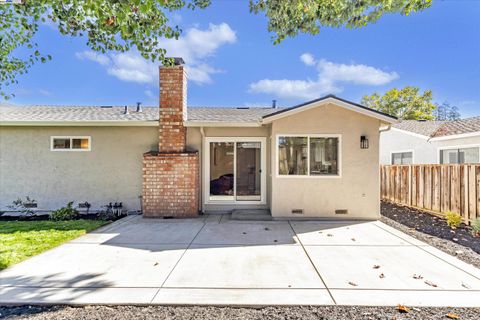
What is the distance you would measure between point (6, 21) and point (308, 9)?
690 cm

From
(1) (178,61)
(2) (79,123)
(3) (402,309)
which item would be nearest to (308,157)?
(3) (402,309)

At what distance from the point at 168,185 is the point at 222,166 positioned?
1.99 meters

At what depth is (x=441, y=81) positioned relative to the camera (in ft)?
83.0

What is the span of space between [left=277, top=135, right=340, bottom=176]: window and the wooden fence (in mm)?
3258

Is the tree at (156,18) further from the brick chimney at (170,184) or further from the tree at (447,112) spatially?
the tree at (447,112)

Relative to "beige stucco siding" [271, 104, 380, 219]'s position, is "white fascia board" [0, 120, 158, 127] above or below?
above

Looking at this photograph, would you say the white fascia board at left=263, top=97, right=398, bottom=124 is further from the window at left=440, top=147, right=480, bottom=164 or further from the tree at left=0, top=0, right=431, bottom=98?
the window at left=440, top=147, right=480, bottom=164

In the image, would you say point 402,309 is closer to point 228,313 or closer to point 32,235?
point 228,313

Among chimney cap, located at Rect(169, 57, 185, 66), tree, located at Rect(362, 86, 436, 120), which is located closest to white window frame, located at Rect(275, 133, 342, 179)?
chimney cap, located at Rect(169, 57, 185, 66)

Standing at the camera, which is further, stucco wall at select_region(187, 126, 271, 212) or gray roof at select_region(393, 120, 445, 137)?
gray roof at select_region(393, 120, 445, 137)

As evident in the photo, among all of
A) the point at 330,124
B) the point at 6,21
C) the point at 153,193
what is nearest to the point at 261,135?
the point at 330,124

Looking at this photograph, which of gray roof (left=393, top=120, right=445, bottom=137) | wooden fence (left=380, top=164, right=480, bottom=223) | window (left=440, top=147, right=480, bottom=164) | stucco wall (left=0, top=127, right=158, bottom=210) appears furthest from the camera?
gray roof (left=393, top=120, right=445, bottom=137)

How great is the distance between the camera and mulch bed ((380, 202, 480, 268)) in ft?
16.7

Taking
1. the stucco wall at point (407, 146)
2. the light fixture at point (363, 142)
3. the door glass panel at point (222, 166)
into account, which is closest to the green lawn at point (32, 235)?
the door glass panel at point (222, 166)
